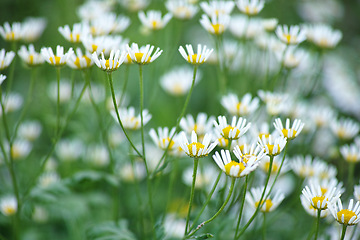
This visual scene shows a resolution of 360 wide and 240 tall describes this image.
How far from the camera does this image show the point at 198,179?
4.83ft

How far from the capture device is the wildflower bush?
3.16 feet

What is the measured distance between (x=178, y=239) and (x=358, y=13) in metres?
1.65

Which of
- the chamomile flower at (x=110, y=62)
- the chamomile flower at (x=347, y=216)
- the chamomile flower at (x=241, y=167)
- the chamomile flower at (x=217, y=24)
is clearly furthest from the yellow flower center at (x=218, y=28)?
the chamomile flower at (x=347, y=216)

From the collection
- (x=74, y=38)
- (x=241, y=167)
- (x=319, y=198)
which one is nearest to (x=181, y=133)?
(x=241, y=167)

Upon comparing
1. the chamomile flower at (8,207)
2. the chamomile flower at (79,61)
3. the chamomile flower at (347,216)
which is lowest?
the chamomile flower at (8,207)

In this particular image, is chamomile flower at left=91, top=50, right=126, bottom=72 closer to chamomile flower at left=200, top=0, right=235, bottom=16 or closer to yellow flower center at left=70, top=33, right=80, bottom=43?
yellow flower center at left=70, top=33, right=80, bottom=43

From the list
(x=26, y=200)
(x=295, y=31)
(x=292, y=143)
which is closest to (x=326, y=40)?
(x=295, y=31)

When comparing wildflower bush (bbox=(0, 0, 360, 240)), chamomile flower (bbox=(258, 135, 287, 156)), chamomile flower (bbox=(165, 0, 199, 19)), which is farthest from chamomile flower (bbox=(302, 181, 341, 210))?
chamomile flower (bbox=(165, 0, 199, 19))

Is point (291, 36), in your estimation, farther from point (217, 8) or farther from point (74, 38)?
point (74, 38)

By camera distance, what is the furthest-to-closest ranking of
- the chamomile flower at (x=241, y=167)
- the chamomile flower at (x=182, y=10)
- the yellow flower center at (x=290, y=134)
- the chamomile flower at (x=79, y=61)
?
the chamomile flower at (x=182, y=10), the chamomile flower at (x=79, y=61), the yellow flower center at (x=290, y=134), the chamomile flower at (x=241, y=167)

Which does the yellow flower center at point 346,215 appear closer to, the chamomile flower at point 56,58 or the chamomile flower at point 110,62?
the chamomile flower at point 110,62

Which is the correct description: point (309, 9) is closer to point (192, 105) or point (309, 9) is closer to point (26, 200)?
point (192, 105)

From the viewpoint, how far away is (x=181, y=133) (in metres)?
0.90

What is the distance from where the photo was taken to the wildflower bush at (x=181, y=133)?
963mm
